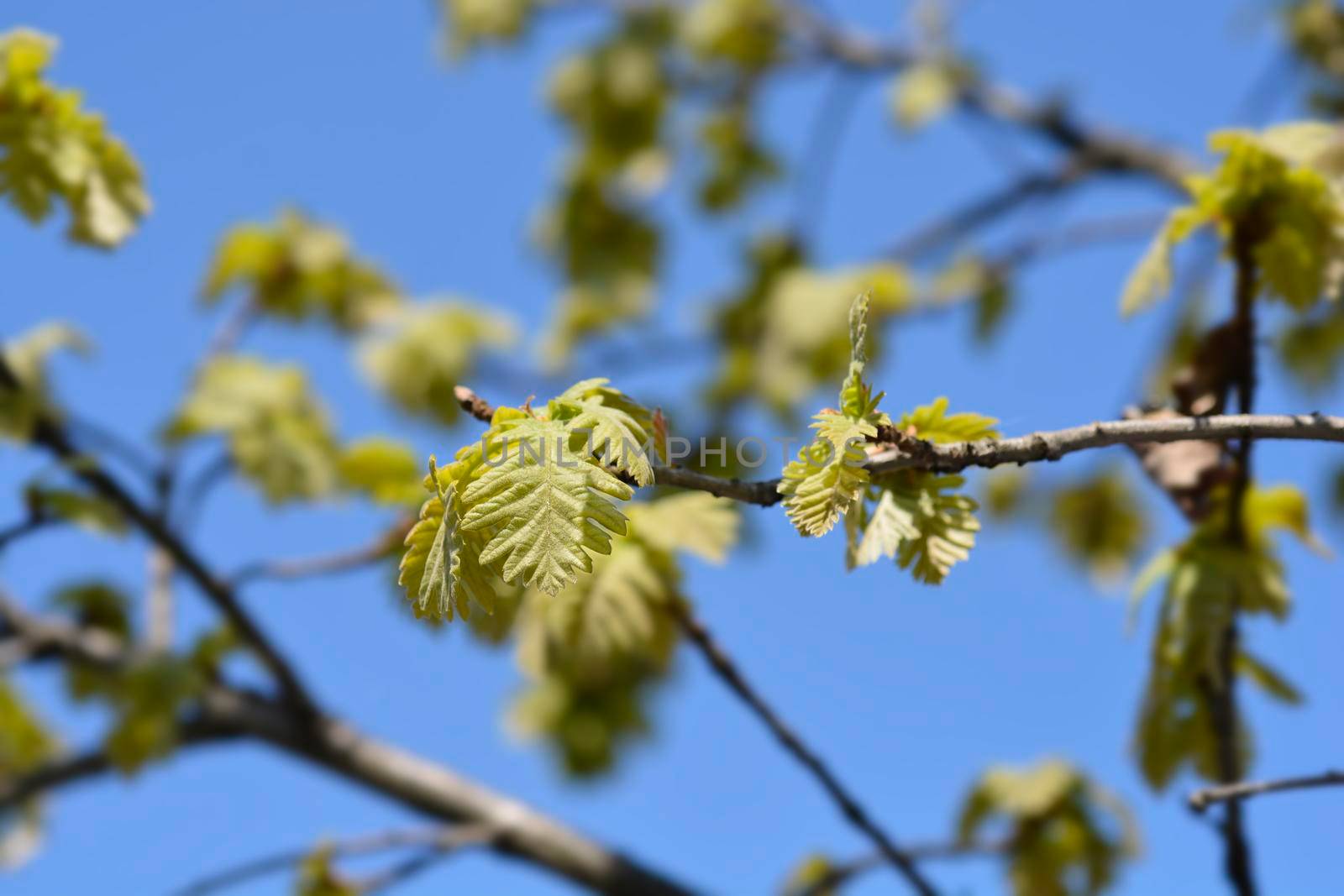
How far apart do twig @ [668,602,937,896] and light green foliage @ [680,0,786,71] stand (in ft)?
13.5

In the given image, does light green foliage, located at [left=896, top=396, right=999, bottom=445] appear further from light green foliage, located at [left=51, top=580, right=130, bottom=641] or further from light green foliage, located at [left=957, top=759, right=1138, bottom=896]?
light green foliage, located at [left=51, top=580, right=130, bottom=641]

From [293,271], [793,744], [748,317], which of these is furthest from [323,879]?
[748,317]

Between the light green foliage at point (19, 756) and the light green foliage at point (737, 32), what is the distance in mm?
3764

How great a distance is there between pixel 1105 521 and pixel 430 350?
8.87 ft

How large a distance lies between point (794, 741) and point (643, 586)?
0.32 meters

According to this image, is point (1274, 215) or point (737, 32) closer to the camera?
point (1274, 215)

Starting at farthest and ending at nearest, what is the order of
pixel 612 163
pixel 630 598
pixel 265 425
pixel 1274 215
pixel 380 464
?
1. pixel 612 163
2. pixel 265 425
3. pixel 380 464
4. pixel 630 598
5. pixel 1274 215

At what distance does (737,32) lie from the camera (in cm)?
562

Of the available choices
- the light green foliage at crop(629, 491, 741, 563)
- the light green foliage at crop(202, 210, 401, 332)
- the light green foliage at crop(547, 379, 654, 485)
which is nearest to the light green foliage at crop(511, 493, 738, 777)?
the light green foliage at crop(629, 491, 741, 563)

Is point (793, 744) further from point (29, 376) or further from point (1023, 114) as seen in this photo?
point (1023, 114)

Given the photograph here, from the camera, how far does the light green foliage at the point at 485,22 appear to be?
229 inches

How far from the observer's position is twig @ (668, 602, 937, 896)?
189 cm

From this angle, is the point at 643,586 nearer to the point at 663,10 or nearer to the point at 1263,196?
the point at 1263,196

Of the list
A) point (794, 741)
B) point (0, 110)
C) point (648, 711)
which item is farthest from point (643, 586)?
point (648, 711)
